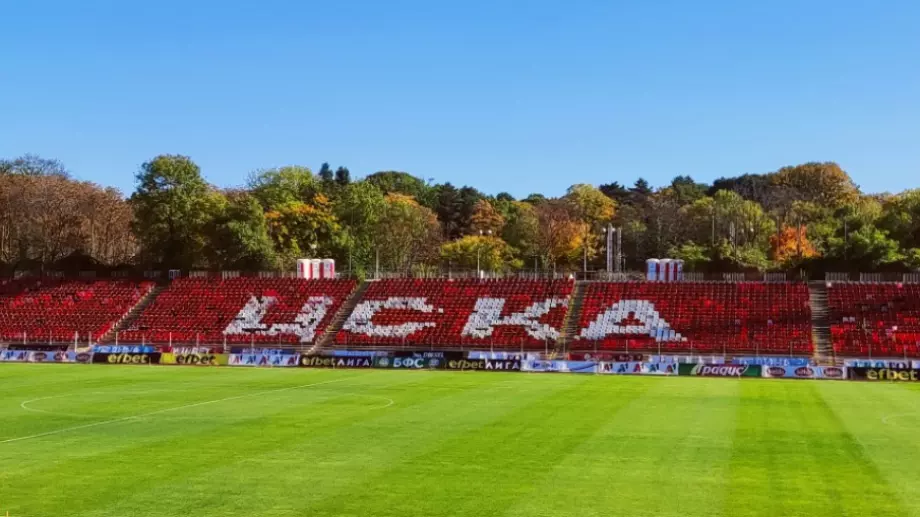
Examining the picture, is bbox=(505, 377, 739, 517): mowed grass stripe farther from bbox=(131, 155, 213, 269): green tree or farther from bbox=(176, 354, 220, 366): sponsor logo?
bbox=(131, 155, 213, 269): green tree

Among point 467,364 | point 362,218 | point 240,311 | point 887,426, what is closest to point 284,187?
point 362,218

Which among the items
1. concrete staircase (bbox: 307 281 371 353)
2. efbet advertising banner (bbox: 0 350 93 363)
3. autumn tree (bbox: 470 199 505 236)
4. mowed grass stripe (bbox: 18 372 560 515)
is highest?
autumn tree (bbox: 470 199 505 236)

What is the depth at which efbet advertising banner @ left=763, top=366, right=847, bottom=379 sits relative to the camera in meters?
55.7

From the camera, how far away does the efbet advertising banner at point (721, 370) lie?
56.5 metres

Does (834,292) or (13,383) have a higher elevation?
(834,292)

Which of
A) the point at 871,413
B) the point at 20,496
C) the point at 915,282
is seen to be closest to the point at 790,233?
the point at 915,282

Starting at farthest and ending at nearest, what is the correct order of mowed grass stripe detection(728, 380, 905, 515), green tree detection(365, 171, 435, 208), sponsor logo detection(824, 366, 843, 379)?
1. green tree detection(365, 171, 435, 208)
2. sponsor logo detection(824, 366, 843, 379)
3. mowed grass stripe detection(728, 380, 905, 515)

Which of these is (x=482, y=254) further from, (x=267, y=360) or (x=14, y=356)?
(x=14, y=356)

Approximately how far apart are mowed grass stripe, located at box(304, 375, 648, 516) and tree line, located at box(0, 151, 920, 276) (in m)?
63.0

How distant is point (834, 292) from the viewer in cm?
7512

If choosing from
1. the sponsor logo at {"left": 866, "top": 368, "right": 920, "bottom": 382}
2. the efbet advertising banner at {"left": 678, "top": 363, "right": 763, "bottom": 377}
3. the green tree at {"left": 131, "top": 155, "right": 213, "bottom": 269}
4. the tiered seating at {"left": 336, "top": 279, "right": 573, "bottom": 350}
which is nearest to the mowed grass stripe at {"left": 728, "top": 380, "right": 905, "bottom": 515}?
the efbet advertising banner at {"left": 678, "top": 363, "right": 763, "bottom": 377}

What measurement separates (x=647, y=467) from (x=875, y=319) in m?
52.7

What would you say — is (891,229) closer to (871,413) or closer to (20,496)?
(871,413)

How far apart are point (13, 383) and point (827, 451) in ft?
129
